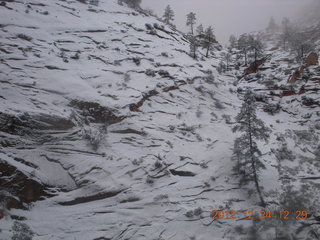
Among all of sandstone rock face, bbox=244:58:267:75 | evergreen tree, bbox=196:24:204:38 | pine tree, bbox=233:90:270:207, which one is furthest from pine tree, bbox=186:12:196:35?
pine tree, bbox=233:90:270:207

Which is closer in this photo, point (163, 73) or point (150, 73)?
point (150, 73)

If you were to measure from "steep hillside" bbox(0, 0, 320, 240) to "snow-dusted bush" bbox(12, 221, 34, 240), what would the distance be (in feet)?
1.13

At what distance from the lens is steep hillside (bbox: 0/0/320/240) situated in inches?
444

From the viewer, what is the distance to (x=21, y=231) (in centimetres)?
936

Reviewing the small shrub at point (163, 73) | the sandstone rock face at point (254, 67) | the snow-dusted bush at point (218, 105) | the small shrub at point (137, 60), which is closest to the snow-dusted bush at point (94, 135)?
the small shrub at point (163, 73)

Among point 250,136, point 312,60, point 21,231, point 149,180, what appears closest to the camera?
point 21,231

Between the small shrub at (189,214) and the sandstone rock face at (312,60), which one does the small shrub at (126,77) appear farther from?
the sandstone rock face at (312,60)

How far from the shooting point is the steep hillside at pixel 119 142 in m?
11.3

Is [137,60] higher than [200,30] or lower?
lower

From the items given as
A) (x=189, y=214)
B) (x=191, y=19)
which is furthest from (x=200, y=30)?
(x=189, y=214)

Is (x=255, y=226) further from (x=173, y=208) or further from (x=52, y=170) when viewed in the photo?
(x=52, y=170)
